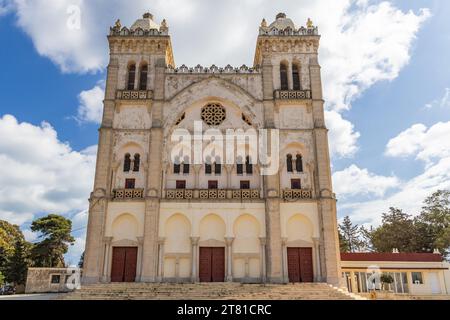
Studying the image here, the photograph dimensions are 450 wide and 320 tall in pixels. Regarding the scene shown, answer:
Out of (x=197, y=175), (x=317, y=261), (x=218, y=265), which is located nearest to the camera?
(x=317, y=261)

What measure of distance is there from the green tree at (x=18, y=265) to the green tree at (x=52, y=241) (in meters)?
1.03

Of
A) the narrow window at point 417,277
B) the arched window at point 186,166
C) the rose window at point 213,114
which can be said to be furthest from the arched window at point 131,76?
the narrow window at point 417,277

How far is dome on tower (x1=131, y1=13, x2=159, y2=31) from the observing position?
32475 mm

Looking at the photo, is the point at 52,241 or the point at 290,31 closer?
the point at 290,31

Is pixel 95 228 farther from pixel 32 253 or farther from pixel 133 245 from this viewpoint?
pixel 32 253

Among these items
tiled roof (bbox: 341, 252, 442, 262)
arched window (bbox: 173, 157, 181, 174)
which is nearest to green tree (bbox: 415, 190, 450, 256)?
tiled roof (bbox: 341, 252, 442, 262)

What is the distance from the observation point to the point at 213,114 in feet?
98.0

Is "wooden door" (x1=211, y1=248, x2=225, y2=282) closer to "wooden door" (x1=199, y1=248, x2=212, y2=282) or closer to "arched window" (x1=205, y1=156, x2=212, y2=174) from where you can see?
"wooden door" (x1=199, y1=248, x2=212, y2=282)

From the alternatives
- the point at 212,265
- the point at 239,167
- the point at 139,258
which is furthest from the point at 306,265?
the point at 139,258

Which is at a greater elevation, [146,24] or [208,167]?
[146,24]

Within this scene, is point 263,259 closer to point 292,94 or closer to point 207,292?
point 207,292

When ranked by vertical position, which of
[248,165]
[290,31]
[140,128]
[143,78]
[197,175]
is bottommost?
[197,175]

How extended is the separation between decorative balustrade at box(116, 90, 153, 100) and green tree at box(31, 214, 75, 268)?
79.1 ft

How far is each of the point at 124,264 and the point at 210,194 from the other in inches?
295
